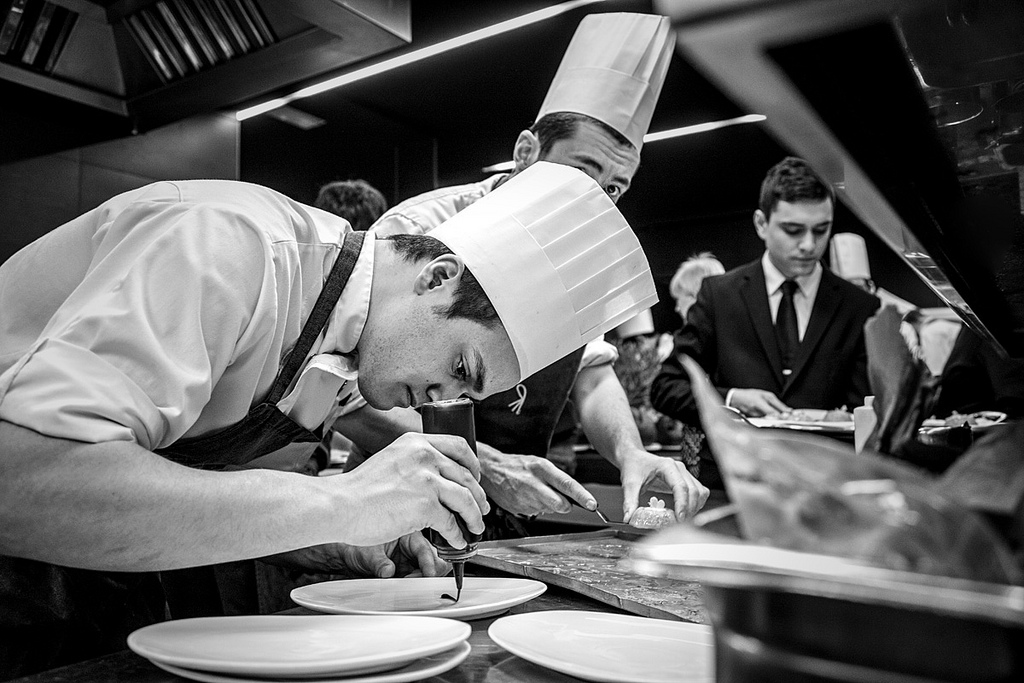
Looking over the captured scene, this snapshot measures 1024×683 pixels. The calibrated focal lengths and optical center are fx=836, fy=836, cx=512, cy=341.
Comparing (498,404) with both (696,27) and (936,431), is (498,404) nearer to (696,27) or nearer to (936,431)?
(936,431)

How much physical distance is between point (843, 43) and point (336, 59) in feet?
6.93

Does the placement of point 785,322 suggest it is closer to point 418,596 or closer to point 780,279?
point 780,279

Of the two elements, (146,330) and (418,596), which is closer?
(146,330)

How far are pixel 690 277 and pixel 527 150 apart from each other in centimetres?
328

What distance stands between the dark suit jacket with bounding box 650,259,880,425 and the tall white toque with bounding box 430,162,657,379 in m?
1.76

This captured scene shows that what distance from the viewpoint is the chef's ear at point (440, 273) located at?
4.74 ft

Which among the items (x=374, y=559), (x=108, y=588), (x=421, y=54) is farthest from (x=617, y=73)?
(x=421, y=54)

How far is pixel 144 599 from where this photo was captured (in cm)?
140

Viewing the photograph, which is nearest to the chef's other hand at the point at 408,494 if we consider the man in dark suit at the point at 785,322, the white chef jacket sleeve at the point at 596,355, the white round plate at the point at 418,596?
the white round plate at the point at 418,596

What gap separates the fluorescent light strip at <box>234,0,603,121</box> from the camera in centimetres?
428

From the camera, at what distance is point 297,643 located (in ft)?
3.04

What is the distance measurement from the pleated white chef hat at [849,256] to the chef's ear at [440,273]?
3873 mm

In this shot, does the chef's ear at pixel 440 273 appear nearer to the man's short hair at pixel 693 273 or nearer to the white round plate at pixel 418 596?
the white round plate at pixel 418 596

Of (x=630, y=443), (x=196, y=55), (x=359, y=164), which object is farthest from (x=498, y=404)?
(x=359, y=164)
